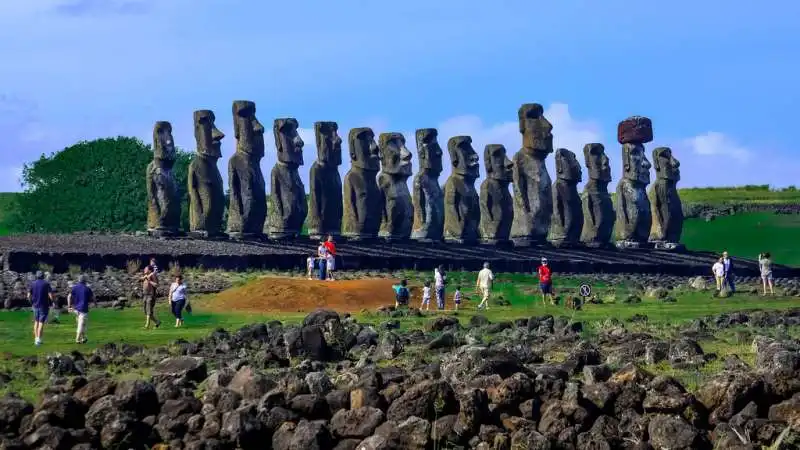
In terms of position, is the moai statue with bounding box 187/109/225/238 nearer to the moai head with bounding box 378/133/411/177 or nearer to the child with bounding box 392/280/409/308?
the moai head with bounding box 378/133/411/177

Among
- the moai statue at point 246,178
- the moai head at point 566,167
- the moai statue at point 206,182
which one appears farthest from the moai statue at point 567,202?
the moai statue at point 206,182

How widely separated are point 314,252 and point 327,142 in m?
5.21

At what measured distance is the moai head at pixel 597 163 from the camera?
5156 centimetres

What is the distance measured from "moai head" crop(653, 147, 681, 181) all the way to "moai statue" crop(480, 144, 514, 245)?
20.3 feet

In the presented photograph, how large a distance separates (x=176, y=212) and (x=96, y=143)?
19.8 m

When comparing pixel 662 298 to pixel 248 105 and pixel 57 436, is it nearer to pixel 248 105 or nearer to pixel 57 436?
pixel 248 105

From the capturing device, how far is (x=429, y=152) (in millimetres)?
47562

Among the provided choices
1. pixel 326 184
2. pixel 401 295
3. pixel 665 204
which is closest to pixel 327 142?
pixel 326 184

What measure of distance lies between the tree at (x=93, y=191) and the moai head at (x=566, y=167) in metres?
14.9

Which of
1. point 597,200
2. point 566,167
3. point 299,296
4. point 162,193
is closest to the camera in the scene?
point 299,296

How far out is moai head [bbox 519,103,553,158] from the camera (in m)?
48.6

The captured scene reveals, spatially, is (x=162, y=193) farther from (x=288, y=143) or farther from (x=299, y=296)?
(x=299, y=296)

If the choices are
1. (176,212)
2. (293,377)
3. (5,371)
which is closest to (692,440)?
(293,377)

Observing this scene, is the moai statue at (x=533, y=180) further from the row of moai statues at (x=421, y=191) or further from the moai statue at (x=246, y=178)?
the moai statue at (x=246, y=178)
